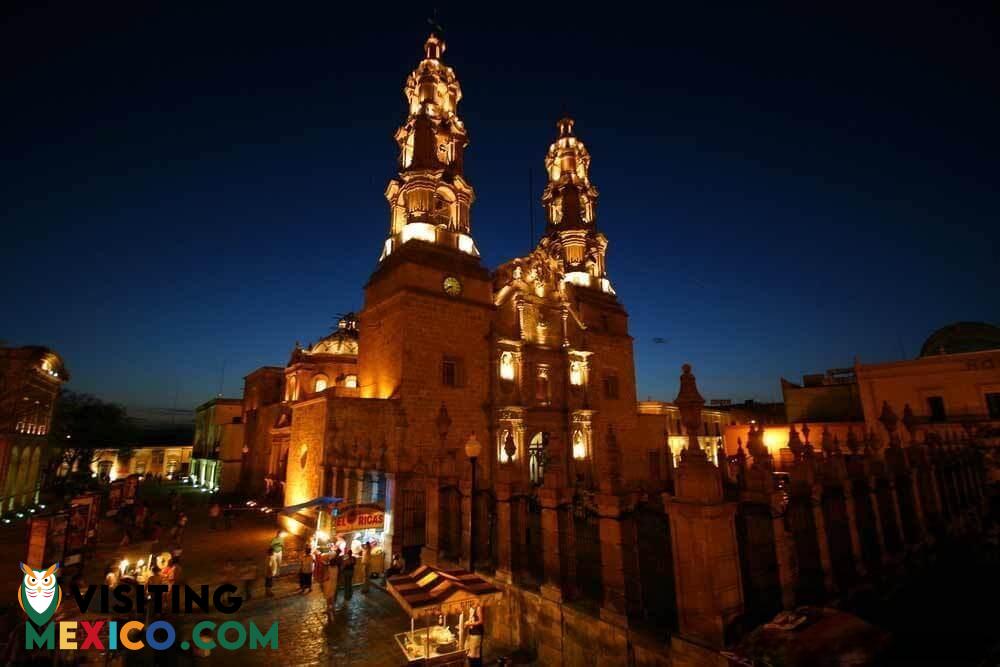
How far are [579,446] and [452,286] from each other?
1254 centimetres

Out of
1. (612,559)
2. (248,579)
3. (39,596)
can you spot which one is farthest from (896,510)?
(39,596)

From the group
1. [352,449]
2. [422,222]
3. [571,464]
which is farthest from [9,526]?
[571,464]

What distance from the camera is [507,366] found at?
2623 centimetres

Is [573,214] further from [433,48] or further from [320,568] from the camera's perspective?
[320,568]

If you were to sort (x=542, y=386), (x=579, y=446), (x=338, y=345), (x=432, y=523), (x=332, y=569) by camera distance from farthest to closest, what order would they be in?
(x=338, y=345) < (x=579, y=446) < (x=542, y=386) < (x=432, y=523) < (x=332, y=569)

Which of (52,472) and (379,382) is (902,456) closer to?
(379,382)

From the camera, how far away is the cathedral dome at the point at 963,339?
30.0 m

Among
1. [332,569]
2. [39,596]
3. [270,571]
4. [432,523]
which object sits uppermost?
[432,523]

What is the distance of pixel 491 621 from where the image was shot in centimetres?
887

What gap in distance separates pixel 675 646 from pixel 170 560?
35.6ft

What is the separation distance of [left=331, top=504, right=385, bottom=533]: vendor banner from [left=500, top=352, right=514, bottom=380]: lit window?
13776 mm

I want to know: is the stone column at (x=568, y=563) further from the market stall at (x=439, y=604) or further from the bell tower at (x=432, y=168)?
the bell tower at (x=432, y=168)

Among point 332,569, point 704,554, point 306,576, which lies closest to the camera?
point 704,554

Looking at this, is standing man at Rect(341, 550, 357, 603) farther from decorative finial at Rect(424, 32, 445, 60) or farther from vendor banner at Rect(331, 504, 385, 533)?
decorative finial at Rect(424, 32, 445, 60)
